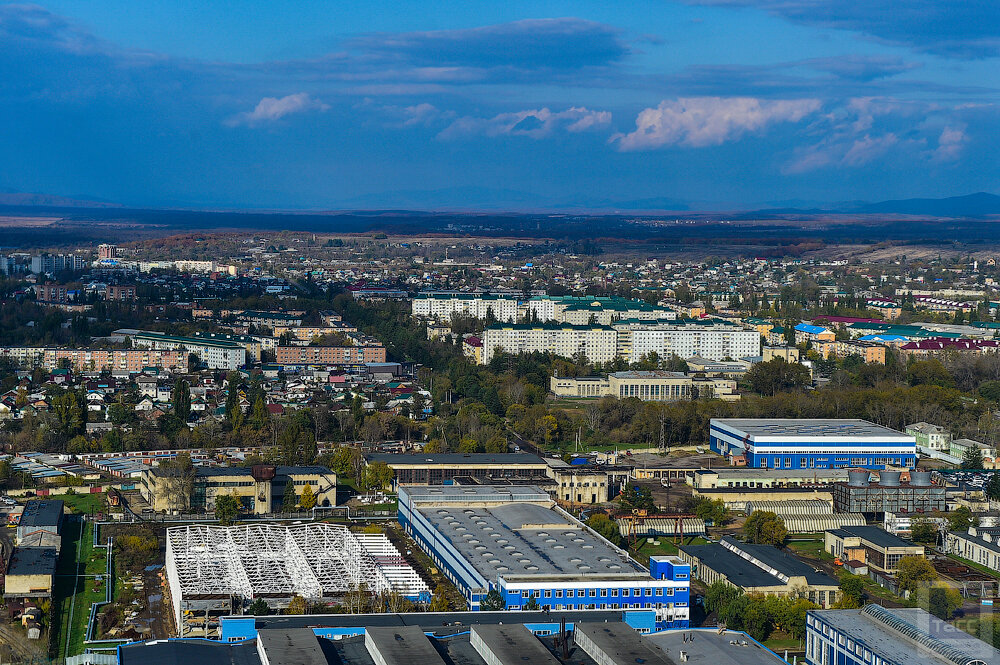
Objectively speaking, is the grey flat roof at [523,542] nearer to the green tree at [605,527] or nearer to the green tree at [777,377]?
the green tree at [605,527]

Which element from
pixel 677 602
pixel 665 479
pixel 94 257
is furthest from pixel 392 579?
pixel 94 257

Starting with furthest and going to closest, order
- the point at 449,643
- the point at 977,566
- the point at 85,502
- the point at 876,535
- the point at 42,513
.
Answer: the point at 85,502 → the point at 876,535 → the point at 42,513 → the point at 977,566 → the point at 449,643

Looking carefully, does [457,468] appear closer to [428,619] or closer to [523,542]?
[523,542]

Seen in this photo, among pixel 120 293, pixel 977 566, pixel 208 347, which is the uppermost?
pixel 120 293

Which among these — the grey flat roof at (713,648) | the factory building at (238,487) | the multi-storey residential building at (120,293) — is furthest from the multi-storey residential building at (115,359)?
the grey flat roof at (713,648)

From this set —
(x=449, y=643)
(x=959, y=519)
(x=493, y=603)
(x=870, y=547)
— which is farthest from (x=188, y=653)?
(x=959, y=519)

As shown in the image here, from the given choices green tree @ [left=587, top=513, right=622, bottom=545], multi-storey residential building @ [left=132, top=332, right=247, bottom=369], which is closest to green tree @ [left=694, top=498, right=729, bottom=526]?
green tree @ [left=587, top=513, right=622, bottom=545]
